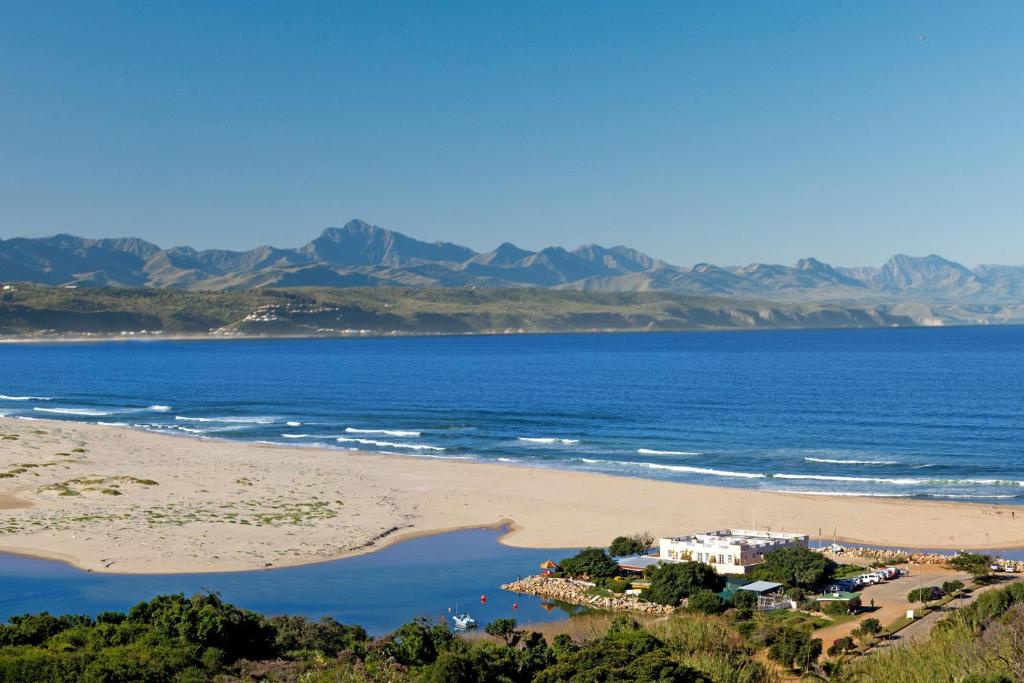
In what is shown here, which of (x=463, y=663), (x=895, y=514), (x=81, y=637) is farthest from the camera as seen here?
(x=895, y=514)

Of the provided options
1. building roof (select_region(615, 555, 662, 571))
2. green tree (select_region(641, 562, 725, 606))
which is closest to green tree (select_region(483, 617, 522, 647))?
green tree (select_region(641, 562, 725, 606))

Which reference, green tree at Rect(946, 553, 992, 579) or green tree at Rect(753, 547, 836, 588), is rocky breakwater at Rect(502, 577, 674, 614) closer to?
green tree at Rect(753, 547, 836, 588)

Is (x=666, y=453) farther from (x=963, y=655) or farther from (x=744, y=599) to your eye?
(x=963, y=655)

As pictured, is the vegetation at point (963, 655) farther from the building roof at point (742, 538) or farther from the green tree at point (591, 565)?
the green tree at point (591, 565)

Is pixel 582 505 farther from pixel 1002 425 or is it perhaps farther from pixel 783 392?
pixel 783 392

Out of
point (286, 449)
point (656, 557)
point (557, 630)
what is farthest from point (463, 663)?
point (286, 449)

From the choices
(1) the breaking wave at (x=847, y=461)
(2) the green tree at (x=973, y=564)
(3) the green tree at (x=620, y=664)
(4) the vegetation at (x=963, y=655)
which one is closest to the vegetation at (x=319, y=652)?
(3) the green tree at (x=620, y=664)

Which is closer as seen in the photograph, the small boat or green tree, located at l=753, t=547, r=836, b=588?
the small boat

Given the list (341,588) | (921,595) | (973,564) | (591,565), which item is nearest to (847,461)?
(973,564)
